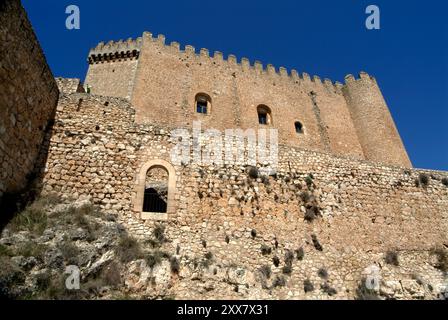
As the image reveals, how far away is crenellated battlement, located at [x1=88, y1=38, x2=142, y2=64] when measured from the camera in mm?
20562

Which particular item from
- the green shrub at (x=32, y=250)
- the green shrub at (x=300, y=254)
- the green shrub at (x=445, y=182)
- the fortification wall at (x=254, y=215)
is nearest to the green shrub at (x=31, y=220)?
the green shrub at (x=32, y=250)

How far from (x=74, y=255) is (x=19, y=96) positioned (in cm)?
393

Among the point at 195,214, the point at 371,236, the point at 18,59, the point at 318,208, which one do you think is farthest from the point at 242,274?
the point at 18,59

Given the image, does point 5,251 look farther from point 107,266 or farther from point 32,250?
point 107,266

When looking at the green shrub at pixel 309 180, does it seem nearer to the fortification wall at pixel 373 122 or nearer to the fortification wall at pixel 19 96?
the fortification wall at pixel 19 96

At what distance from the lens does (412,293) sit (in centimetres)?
861

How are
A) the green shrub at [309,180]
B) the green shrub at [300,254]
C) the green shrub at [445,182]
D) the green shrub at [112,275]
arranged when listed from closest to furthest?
1. the green shrub at [112,275]
2. the green shrub at [300,254]
3. the green shrub at [309,180]
4. the green shrub at [445,182]

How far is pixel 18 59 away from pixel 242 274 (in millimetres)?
7211

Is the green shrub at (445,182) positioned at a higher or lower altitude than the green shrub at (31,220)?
higher

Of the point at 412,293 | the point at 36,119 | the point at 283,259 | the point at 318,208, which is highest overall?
the point at 36,119

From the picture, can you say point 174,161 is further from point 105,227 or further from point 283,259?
point 283,259

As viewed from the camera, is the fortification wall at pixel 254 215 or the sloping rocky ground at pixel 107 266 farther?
the fortification wall at pixel 254 215

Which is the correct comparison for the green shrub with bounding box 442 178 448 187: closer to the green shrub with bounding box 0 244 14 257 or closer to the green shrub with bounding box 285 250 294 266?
the green shrub with bounding box 285 250 294 266

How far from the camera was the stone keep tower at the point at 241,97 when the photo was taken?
1880 cm
